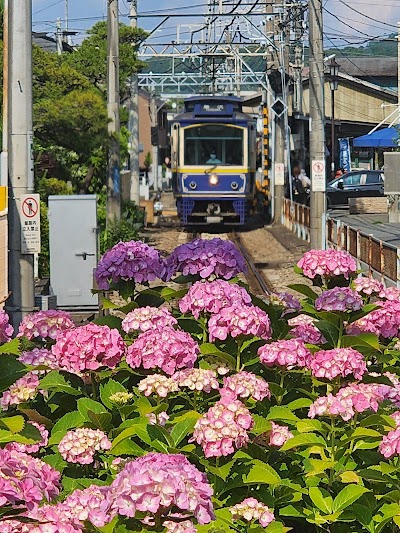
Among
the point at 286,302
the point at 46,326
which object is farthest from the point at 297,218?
the point at 46,326

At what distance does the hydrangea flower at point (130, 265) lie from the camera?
19.2 feet

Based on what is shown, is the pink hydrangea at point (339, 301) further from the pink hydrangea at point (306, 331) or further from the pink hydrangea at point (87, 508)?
the pink hydrangea at point (87, 508)

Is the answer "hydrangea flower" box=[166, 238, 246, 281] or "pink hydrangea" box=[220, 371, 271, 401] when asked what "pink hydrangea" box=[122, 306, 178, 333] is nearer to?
"pink hydrangea" box=[220, 371, 271, 401]

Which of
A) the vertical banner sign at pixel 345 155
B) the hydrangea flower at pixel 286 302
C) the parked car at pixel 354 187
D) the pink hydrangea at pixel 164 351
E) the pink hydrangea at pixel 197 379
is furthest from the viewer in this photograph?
the vertical banner sign at pixel 345 155

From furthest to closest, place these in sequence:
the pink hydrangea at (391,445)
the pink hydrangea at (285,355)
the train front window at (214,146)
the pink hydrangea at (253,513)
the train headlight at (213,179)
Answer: the train front window at (214,146) → the train headlight at (213,179) → the pink hydrangea at (285,355) → the pink hydrangea at (391,445) → the pink hydrangea at (253,513)

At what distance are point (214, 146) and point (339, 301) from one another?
25.3m

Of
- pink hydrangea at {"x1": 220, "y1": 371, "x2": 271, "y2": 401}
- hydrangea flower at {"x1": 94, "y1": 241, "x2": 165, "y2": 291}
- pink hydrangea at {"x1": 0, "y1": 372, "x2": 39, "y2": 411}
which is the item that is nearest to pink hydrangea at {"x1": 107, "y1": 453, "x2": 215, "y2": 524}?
pink hydrangea at {"x1": 220, "y1": 371, "x2": 271, "y2": 401}

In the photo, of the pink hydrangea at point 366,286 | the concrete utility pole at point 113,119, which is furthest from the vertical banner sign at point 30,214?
the concrete utility pole at point 113,119

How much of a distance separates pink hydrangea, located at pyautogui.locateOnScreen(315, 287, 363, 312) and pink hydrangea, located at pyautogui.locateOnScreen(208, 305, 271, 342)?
1.48 ft

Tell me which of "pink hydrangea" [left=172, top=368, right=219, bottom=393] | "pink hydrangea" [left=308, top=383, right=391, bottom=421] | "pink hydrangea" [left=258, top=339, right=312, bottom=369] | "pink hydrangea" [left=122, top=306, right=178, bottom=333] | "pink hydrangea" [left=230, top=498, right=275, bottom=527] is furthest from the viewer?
"pink hydrangea" [left=122, top=306, right=178, bottom=333]

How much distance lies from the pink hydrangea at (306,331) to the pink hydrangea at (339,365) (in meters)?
0.74

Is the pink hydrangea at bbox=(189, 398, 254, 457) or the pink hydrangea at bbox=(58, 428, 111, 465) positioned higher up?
the pink hydrangea at bbox=(189, 398, 254, 457)

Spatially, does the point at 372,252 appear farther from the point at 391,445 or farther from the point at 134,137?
the point at 134,137

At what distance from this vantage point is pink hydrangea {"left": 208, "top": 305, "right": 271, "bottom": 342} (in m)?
4.93
